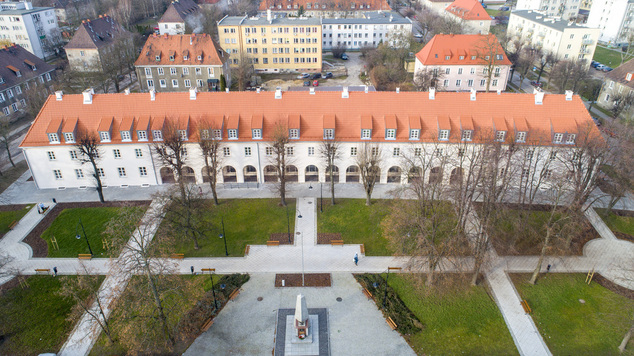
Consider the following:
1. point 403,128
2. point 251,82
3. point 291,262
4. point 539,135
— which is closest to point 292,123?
point 403,128

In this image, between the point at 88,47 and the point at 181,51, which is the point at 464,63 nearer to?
the point at 181,51

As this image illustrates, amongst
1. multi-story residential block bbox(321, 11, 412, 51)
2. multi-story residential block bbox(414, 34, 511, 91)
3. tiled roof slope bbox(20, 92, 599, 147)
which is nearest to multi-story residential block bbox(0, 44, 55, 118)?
tiled roof slope bbox(20, 92, 599, 147)

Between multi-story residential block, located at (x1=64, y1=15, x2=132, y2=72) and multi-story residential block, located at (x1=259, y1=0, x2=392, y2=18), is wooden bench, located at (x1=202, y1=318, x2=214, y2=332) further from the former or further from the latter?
multi-story residential block, located at (x1=259, y1=0, x2=392, y2=18)

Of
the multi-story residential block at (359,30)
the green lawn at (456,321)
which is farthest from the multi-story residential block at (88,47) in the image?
the green lawn at (456,321)

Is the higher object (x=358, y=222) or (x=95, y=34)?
(x=95, y=34)

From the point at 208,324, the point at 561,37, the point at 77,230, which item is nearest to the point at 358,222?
the point at 208,324

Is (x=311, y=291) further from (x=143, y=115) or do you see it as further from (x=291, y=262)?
(x=143, y=115)
